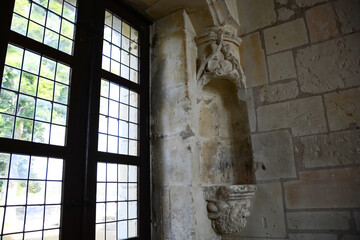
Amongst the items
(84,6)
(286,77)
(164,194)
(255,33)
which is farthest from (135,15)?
(164,194)

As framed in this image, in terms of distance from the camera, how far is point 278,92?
8.32 feet

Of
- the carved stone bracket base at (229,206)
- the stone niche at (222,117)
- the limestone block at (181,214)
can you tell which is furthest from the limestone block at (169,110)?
the carved stone bracket base at (229,206)

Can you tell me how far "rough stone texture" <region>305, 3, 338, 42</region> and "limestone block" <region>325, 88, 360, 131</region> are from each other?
21.8 inches

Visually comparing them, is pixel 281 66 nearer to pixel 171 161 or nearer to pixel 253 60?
pixel 253 60

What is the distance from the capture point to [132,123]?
251cm

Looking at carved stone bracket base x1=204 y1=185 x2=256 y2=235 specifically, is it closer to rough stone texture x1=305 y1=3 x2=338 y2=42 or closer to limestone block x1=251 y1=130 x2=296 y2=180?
limestone block x1=251 y1=130 x2=296 y2=180

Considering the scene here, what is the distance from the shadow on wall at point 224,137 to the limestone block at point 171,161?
25 cm

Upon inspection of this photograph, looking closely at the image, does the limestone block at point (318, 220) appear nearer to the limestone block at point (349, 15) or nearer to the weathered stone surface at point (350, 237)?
the weathered stone surface at point (350, 237)

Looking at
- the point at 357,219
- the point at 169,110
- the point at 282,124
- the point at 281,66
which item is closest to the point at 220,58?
the point at 281,66

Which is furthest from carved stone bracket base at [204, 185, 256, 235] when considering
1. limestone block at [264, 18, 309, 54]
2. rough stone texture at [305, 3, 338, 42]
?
rough stone texture at [305, 3, 338, 42]

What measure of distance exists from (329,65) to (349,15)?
0.47 meters

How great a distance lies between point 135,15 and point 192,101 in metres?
1.08

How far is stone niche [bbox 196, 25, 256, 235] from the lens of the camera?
Result: 2.65 meters

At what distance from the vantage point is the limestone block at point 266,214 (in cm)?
232
